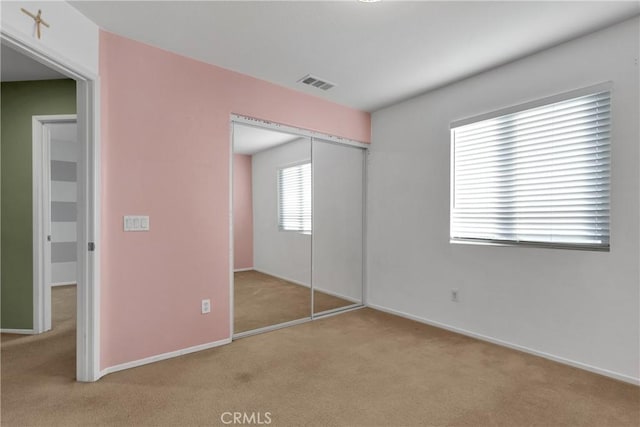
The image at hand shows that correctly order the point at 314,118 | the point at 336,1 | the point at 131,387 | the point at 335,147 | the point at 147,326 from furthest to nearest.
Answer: the point at 335,147
the point at 314,118
the point at 147,326
the point at 131,387
the point at 336,1

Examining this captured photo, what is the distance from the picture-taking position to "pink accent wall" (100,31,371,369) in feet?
8.13

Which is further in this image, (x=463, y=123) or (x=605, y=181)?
(x=463, y=123)

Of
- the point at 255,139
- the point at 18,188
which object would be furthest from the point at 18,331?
the point at 255,139

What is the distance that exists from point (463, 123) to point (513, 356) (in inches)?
87.9

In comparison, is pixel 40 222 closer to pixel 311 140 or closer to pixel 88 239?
pixel 88 239

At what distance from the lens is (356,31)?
7.98ft

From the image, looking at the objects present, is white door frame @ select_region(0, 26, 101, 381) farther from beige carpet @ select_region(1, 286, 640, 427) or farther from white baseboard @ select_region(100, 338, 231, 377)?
beige carpet @ select_region(1, 286, 640, 427)

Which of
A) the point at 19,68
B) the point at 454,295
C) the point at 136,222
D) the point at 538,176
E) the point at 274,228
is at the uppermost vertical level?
the point at 19,68

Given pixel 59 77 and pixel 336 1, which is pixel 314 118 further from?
pixel 59 77

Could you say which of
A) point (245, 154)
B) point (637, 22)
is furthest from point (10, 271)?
point (637, 22)

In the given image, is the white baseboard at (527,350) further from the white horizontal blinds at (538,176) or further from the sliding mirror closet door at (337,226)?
the white horizontal blinds at (538,176)

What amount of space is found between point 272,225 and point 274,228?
0.05m

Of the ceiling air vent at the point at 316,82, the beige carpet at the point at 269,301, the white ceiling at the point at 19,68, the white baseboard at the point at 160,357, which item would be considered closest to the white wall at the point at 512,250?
the beige carpet at the point at 269,301

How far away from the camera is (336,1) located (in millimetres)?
2092
